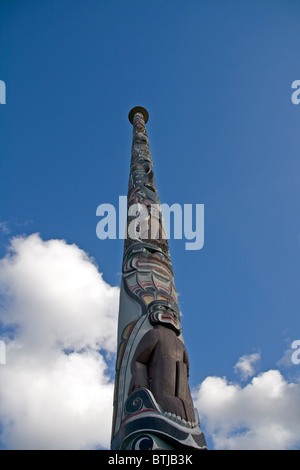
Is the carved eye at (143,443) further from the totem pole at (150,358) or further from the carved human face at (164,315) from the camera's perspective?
the carved human face at (164,315)

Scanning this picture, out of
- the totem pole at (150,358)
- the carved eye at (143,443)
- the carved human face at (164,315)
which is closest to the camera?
the carved eye at (143,443)

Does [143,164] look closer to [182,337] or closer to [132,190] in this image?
[132,190]

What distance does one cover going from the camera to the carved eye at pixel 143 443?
11.1ft

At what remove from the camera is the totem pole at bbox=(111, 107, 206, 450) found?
3535 millimetres

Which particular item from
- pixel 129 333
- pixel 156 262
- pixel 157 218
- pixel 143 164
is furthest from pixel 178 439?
pixel 143 164

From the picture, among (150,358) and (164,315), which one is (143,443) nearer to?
(150,358)

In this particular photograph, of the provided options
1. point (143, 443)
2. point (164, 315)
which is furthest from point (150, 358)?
point (143, 443)

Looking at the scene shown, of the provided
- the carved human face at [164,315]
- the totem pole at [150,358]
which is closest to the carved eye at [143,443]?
the totem pole at [150,358]

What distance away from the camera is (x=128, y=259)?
22.4 ft

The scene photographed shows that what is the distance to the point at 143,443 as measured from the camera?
11.3 ft

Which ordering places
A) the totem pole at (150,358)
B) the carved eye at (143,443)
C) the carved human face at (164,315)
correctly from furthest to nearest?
the carved human face at (164,315), the totem pole at (150,358), the carved eye at (143,443)

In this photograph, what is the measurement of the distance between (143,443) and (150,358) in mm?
1105

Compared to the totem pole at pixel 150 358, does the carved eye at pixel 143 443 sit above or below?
below
